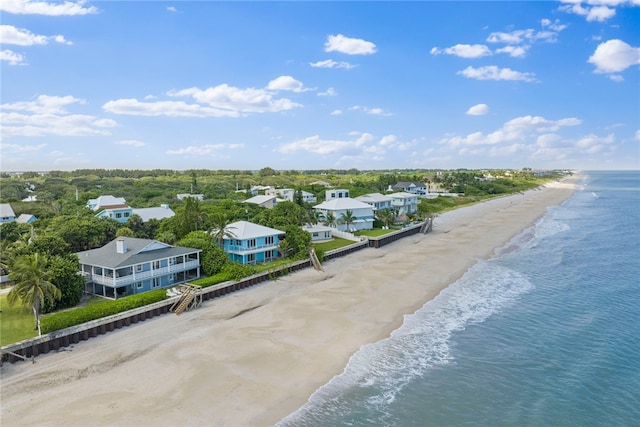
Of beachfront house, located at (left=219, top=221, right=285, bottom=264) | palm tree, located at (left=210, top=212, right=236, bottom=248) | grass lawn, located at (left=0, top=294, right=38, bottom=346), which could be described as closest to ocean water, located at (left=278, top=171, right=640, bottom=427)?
grass lawn, located at (left=0, top=294, right=38, bottom=346)

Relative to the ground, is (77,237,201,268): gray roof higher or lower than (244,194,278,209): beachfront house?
lower

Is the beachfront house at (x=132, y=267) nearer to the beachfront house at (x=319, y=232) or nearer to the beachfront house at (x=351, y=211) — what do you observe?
the beachfront house at (x=319, y=232)

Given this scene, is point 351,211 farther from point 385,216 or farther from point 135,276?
point 135,276

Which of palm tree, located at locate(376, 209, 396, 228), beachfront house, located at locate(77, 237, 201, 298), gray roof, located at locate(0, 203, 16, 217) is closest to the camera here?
beachfront house, located at locate(77, 237, 201, 298)

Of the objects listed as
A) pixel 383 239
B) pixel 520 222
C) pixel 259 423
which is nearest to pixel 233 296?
pixel 259 423

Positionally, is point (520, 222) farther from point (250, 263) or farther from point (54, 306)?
point (54, 306)

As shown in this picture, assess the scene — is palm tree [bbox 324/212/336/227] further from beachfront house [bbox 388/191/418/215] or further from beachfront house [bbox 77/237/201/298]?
beachfront house [bbox 77/237/201/298]
